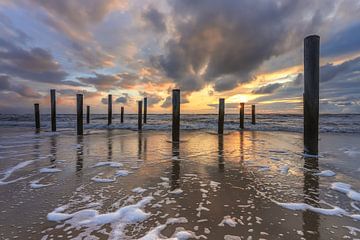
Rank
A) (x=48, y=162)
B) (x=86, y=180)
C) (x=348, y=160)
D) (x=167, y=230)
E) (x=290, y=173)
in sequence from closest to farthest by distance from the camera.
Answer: (x=167, y=230), (x=86, y=180), (x=290, y=173), (x=48, y=162), (x=348, y=160)

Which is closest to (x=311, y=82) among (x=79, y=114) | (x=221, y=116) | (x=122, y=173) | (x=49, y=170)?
(x=122, y=173)

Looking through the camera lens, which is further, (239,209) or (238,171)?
(238,171)

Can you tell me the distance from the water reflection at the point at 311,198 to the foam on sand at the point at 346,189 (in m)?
0.27

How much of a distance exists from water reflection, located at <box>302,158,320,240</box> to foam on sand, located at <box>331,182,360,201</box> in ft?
0.88

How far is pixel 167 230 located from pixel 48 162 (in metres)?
4.55

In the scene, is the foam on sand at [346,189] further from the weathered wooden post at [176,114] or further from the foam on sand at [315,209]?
the weathered wooden post at [176,114]

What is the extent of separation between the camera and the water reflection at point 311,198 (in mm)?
2430

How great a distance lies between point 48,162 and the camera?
581cm

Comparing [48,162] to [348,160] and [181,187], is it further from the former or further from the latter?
[348,160]

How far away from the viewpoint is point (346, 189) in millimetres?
3818

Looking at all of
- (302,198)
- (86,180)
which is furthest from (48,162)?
(302,198)

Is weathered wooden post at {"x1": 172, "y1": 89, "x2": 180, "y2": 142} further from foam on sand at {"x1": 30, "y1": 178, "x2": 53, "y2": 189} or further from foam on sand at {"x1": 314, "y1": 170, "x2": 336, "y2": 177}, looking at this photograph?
foam on sand at {"x1": 30, "y1": 178, "x2": 53, "y2": 189}

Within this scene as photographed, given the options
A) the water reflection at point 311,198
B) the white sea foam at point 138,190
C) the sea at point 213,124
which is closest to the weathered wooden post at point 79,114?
the sea at point 213,124

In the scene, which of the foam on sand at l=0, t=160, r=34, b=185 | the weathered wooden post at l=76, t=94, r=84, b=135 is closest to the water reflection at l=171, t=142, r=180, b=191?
the foam on sand at l=0, t=160, r=34, b=185
